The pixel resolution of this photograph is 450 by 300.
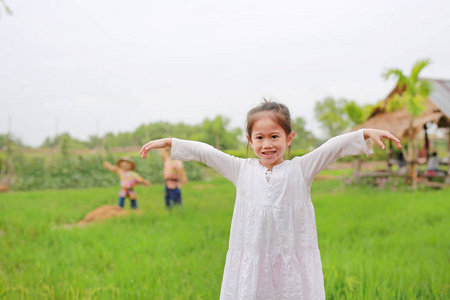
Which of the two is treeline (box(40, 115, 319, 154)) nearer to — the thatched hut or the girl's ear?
the thatched hut

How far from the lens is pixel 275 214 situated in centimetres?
179

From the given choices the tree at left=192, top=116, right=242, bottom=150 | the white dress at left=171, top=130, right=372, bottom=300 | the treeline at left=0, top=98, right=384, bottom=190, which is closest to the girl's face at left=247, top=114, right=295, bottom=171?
the white dress at left=171, top=130, right=372, bottom=300

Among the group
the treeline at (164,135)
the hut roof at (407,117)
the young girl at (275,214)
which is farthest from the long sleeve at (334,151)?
the hut roof at (407,117)

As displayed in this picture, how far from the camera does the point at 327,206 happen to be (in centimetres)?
723

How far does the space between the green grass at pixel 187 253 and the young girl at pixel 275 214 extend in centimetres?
120

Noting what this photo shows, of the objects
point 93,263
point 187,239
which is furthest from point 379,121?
point 93,263

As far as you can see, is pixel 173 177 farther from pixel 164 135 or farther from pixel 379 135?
pixel 164 135

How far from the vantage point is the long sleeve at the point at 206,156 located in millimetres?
1855

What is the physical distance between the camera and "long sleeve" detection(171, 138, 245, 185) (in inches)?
73.0

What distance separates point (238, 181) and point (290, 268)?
0.51 m

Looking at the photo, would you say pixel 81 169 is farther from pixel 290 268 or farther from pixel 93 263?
pixel 290 268

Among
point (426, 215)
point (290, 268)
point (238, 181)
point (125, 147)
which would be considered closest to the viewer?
point (290, 268)

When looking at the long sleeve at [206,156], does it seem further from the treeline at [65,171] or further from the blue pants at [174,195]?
the treeline at [65,171]

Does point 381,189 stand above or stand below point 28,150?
below
